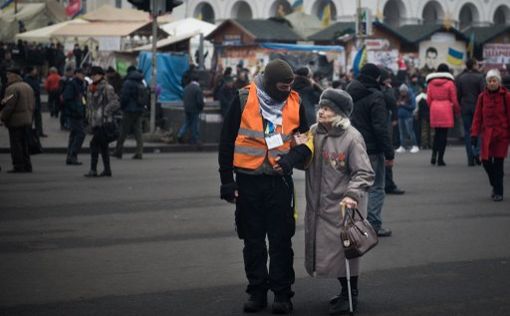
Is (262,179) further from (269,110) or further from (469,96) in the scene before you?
(469,96)

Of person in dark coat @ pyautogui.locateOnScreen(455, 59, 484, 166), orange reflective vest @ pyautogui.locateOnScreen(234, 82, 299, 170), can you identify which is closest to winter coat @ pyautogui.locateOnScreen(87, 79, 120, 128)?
person in dark coat @ pyautogui.locateOnScreen(455, 59, 484, 166)

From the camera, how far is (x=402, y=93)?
25797 millimetres

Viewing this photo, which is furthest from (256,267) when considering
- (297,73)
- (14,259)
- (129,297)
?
(297,73)

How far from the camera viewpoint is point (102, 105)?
17844 mm

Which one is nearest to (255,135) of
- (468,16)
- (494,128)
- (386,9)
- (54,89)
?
(494,128)

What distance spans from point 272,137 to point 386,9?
65618 mm

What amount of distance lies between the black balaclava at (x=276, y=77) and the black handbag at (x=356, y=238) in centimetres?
95

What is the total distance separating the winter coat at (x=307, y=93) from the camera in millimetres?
17234

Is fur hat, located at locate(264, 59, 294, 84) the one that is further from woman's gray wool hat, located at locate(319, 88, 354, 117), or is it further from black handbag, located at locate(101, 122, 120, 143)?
black handbag, located at locate(101, 122, 120, 143)

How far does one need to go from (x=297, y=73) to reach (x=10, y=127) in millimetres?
4797

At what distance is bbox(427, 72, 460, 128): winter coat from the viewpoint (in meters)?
20.9

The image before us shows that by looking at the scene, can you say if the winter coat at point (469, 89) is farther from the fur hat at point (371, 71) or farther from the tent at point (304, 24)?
the tent at point (304, 24)

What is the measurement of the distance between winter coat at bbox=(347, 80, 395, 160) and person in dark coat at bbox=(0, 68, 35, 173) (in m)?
8.17

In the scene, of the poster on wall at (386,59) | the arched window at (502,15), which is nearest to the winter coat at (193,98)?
the poster on wall at (386,59)
